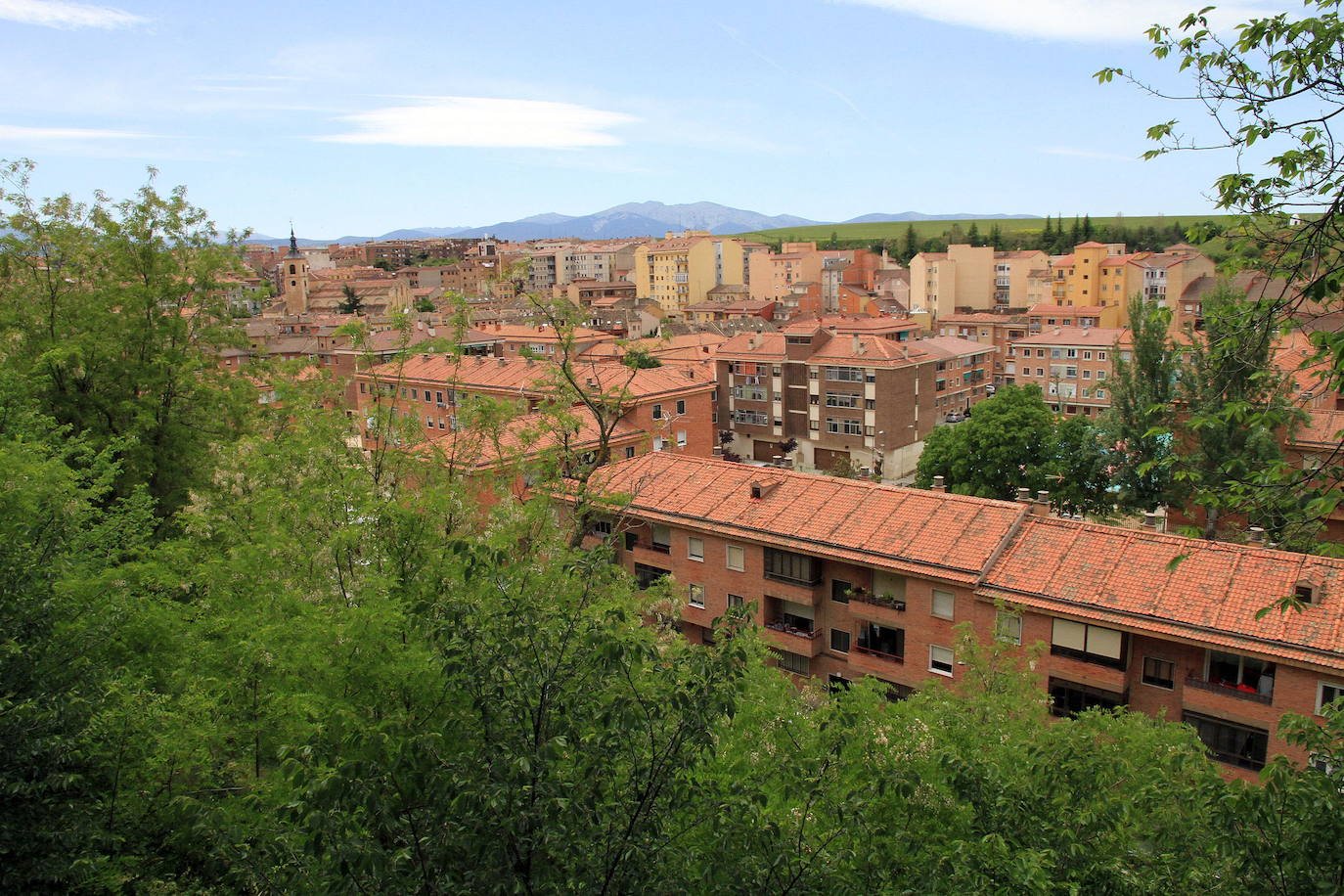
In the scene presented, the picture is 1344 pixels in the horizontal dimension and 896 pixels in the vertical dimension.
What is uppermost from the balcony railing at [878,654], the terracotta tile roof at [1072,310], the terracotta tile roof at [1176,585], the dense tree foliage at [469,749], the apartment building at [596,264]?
the apartment building at [596,264]

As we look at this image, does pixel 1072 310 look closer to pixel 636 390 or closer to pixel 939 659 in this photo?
pixel 636 390

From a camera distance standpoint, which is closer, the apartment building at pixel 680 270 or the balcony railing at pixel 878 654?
the balcony railing at pixel 878 654

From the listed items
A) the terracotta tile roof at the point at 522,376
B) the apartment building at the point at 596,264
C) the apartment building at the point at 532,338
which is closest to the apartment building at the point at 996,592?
the terracotta tile roof at the point at 522,376

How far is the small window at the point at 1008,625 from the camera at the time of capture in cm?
1868

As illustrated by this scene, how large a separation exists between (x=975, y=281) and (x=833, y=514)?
4126 inches

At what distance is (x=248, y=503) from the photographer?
49.5 ft

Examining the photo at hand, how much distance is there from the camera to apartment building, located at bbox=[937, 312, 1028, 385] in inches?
3565

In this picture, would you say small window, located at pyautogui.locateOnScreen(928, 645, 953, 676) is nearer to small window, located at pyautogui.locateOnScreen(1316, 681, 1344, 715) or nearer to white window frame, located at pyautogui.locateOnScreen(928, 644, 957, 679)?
white window frame, located at pyautogui.locateOnScreen(928, 644, 957, 679)

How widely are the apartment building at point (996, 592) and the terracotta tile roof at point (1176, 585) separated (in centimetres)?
4

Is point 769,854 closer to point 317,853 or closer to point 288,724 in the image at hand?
point 317,853

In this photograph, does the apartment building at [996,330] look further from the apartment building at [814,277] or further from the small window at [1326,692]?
the small window at [1326,692]

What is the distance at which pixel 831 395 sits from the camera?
60.5 metres

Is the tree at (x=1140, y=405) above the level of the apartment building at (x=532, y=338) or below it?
below

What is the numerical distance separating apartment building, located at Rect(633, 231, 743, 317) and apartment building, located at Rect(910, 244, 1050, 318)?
33877 mm
